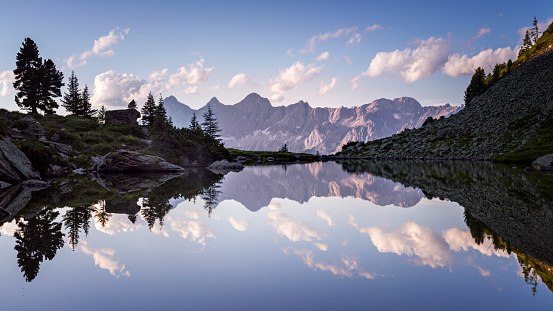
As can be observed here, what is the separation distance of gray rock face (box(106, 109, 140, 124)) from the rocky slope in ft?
268

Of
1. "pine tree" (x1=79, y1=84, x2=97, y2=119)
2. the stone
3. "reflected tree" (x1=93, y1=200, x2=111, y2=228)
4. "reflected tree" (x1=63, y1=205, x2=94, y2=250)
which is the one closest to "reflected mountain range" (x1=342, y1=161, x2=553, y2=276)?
"reflected tree" (x1=63, y1=205, x2=94, y2=250)

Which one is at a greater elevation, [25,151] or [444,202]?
[25,151]

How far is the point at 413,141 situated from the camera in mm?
106438

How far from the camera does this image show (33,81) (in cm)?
7081

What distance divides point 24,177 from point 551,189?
43.7 metres

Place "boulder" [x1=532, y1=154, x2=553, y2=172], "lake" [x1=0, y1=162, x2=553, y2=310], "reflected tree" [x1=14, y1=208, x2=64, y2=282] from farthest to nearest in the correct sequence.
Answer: "boulder" [x1=532, y1=154, x2=553, y2=172] < "reflected tree" [x1=14, y1=208, x2=64, y2=282] < "lake" [x1=0, y1=162, x2=553, y2=310]

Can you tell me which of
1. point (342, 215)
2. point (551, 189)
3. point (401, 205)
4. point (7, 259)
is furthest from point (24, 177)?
point (551, 189)

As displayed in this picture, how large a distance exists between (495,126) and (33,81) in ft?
379

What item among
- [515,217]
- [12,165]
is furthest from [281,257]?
[12,165]

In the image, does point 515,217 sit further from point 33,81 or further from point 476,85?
point 476,85

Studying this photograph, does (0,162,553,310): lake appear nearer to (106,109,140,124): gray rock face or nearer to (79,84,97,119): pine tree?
(106,109,140,124): gray rock face

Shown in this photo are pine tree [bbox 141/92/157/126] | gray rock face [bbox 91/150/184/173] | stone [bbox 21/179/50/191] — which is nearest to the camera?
stone [bbox 21/179/50/191]

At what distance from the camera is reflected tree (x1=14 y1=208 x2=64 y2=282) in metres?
8.30

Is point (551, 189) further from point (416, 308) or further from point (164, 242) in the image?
point (164, 242)
